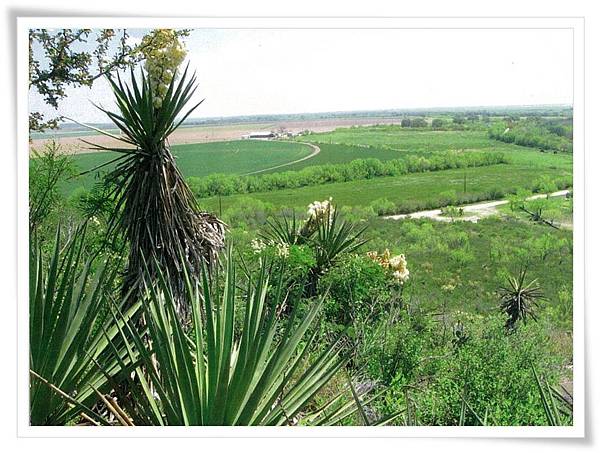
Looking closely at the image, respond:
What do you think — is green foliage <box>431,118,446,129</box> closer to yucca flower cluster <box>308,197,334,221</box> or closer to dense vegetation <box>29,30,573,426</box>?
dense vegetation <box>29,30,573,426</box>

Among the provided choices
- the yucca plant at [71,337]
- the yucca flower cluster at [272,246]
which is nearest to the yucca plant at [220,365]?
the yucca plant at [71,337]

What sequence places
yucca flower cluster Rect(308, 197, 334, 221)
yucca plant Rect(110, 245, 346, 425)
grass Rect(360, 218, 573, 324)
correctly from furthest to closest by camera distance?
yucca flower cluster Rect(308, 197, 334, 221), grass Rect(360, 218, 573, 324), yucca plant Rect(110, 245, 346, 425)

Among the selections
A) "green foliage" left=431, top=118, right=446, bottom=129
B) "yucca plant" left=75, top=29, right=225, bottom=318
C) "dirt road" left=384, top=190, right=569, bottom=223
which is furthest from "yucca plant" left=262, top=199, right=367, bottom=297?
"green foliage" left=431, top=118, right=446, bottom=129

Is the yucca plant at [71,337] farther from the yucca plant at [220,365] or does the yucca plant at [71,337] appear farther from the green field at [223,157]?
the green field at [223,157]
